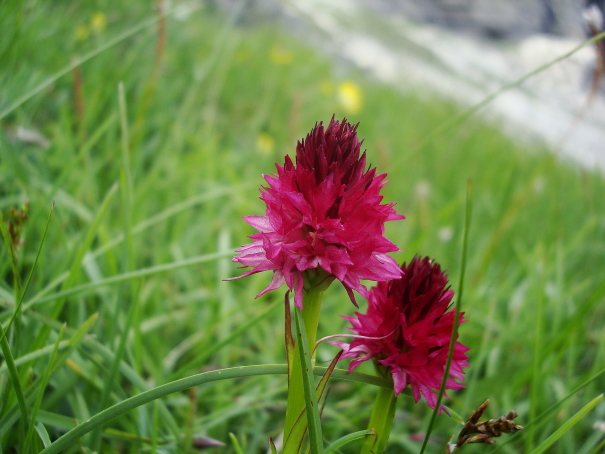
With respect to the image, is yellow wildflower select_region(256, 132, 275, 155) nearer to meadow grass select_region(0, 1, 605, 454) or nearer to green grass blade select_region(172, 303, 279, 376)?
meadow grass select_region(0, 1, 605, 454)

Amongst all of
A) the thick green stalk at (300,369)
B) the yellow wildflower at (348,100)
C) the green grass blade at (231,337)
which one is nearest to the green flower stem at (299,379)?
the thick green stalk at (300,369)

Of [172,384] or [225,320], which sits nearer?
[172,384]

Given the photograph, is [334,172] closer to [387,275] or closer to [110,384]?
[387,275]

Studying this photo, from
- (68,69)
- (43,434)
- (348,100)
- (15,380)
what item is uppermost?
(68,69)

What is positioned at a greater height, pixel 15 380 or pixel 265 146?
pixel 15 380

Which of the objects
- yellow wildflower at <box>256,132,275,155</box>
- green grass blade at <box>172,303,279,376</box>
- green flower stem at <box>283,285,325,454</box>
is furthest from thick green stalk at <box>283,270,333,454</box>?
yellow wildflower at <box>256,132,275,155</box>

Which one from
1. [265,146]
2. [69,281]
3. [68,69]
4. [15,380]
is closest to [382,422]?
[15,380]

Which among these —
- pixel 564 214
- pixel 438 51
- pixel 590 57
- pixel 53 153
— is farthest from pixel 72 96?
pixel 438 51

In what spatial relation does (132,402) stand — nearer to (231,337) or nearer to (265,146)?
(231,337)
